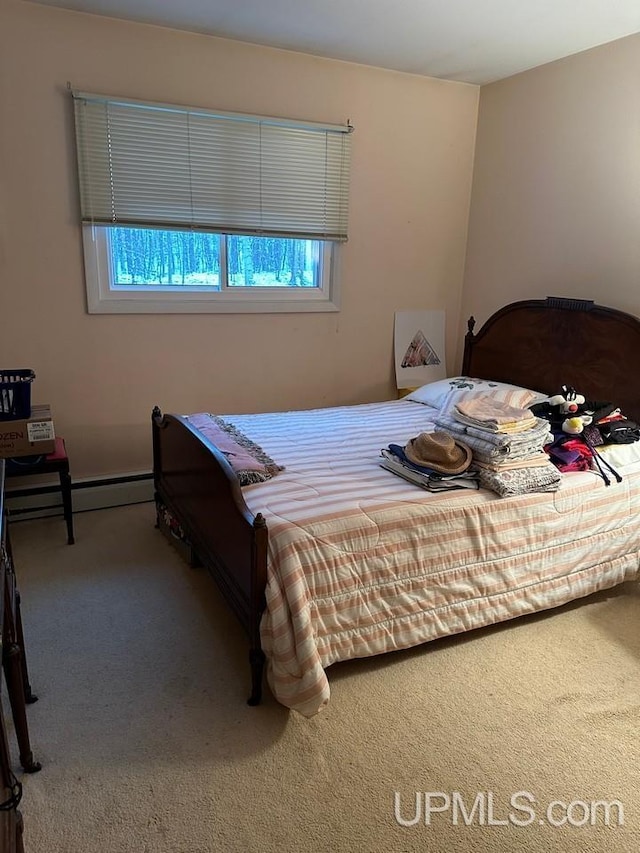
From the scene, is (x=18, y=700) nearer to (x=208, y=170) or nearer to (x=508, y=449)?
(x=508, y=449)

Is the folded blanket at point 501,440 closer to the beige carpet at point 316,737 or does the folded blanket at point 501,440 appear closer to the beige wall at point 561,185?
the beige carpet at point 316,737

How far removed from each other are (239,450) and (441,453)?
82 centimetres

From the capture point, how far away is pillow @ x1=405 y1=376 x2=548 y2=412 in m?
3.31

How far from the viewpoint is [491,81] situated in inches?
149

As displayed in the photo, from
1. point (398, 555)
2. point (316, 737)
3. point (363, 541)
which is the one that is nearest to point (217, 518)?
point (363, 541)

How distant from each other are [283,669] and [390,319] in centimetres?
273

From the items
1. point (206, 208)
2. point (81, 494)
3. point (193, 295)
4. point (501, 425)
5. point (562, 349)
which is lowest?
point (81, 494)

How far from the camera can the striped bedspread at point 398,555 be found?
1.86 meters

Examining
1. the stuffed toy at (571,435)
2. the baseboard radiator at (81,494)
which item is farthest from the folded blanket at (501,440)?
the baseboard radiator at (81,494)

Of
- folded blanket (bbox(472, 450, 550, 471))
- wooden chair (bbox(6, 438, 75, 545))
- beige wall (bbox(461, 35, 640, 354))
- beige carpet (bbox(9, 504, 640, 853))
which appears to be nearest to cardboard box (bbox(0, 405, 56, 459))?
wooden chair (bbox(6, 438, 75, 545))

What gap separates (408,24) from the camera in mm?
2932

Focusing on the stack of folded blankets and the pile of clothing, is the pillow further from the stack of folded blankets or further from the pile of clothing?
the pile of clothing

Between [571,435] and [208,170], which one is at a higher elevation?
[208,170]

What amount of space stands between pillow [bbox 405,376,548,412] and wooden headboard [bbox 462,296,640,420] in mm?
125
